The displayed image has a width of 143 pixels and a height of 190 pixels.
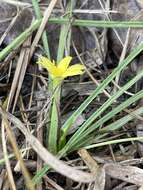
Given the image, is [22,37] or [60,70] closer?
[60,70]

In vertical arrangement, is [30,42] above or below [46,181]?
above

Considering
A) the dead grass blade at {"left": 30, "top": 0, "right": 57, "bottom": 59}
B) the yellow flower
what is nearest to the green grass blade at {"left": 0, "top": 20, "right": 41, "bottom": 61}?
the dead grass blade at {"left": 30, "top": 0, "right": 57, "bottom": 59}

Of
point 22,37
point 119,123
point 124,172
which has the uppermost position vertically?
point 22,37

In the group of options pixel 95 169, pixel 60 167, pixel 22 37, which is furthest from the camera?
→ pixel 22 37

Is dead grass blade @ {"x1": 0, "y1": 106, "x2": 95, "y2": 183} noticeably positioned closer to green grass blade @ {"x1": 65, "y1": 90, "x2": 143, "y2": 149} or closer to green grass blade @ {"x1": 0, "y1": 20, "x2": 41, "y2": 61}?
green grass blade @ {"x1": 65, "y1": 90, "x2": 143, "y2": 149}

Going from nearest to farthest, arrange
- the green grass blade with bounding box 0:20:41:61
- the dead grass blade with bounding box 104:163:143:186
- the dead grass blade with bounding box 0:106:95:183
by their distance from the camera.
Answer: the dead grass blade with bounding box 0:106:95:183 → the dead grass blade with bounding box 104:163:143:186 → the green grass blade with bounding box 0:20:41:61

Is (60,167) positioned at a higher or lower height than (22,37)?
lower

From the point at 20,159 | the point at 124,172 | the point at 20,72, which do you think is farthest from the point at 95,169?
the point at 20,72

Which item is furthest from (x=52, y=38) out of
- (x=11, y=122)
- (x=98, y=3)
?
(x=11, y=122)

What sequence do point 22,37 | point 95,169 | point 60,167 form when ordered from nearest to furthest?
point 60,167
point 95,169
point 22,37

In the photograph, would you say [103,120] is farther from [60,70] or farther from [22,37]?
[22,37]

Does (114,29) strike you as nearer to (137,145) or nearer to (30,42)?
(30,42)
